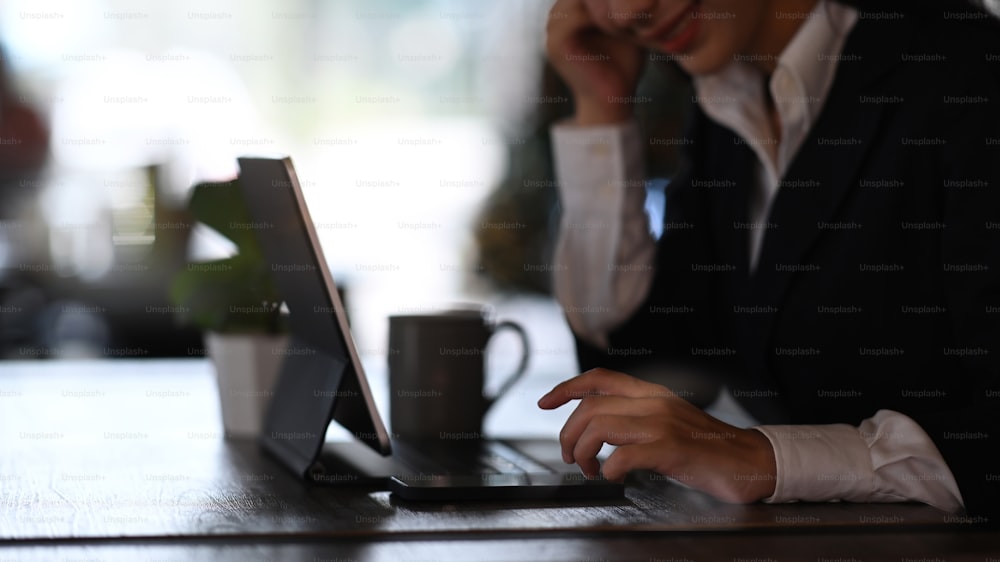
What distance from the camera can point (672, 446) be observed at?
842 mm

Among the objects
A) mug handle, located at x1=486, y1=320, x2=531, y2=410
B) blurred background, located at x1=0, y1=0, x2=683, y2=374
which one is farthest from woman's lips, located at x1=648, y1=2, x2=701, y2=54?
blurred background, located at x1=0, y1=0, x2=683, y2=374

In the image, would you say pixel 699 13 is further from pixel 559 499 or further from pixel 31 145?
pixel 31 145

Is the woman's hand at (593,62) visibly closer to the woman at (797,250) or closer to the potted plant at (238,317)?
the woman at (797,250)

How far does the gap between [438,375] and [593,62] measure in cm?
61

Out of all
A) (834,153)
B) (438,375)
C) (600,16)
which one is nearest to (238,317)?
(438,375)

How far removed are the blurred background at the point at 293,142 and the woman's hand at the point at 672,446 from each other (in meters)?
3.37

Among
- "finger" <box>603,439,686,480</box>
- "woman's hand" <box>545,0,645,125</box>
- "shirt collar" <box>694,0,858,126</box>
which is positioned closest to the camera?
"finger" <box>603,439,686,480</box>

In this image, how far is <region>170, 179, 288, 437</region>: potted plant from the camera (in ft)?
3.82

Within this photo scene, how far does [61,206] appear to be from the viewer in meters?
5.02

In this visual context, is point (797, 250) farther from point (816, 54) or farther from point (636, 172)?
point (636, 172)

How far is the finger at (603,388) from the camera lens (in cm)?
90

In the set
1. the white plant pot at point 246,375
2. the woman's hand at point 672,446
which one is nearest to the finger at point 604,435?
the woman's hand at point 672,446

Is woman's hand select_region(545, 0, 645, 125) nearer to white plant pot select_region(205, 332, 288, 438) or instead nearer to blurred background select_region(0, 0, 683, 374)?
white plant pot select_region(205, 332, 288, 438)

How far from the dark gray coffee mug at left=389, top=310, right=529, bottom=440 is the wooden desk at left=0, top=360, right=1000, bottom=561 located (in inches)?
7.2
